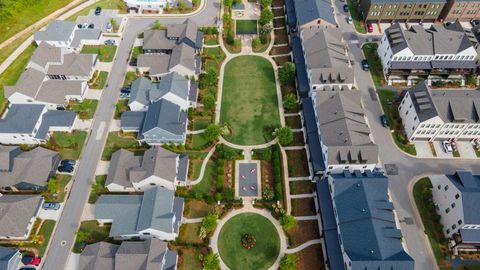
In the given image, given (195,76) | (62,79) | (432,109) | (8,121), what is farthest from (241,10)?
(8,121)

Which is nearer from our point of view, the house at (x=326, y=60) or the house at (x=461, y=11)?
the house at (x=326, y=60)

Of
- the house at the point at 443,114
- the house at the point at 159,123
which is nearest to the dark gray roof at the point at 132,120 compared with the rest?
the house at the point at 159,123

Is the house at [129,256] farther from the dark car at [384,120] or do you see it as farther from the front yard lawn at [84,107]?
the dark car at [384,120]

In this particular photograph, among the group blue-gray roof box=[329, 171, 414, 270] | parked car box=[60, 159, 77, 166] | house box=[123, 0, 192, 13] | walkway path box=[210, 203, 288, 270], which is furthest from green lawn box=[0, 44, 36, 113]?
blue-gray roof box=[329, 171, 414, 270]

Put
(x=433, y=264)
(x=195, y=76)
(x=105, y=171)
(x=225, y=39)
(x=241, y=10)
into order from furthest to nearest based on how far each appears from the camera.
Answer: (x=241, y=10)
(x=225, y=39)
(x=195, y=76)
(x=105, y=171)
(x=433, y=264)

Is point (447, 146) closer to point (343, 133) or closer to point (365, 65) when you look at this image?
point (343, 133)

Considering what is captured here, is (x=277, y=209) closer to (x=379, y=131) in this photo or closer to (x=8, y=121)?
(x=379, y=131)
